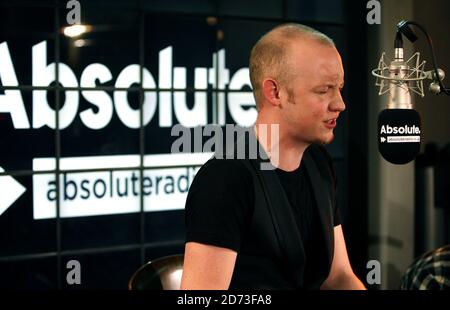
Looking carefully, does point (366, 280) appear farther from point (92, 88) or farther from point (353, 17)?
point (92, 88)

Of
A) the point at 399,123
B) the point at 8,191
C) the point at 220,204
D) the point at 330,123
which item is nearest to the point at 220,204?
the point at 220,204

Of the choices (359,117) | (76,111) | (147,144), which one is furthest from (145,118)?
(359,117)

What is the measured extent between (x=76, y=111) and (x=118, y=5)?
18.9 inches

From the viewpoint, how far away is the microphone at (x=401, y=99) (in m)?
1.04

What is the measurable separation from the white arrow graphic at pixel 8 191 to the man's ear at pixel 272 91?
1702 millimetres

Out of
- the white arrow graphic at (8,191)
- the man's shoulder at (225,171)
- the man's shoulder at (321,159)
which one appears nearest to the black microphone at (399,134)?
the man's shoulder at (321,159)

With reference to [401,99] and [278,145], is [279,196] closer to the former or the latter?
[278,145]

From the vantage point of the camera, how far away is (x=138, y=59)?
2.78m

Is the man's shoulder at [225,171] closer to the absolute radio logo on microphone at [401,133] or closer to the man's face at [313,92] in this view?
the man's face at [313,92]

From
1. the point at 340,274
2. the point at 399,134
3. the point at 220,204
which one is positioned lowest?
the point at 340,274

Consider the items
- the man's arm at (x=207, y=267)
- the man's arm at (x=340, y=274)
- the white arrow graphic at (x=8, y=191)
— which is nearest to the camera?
the man's arm at (x=207, y=267)

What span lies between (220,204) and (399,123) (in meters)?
0.35

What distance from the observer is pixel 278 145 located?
1132mm

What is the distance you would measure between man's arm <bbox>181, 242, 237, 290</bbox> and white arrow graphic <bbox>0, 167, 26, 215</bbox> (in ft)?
5.64
